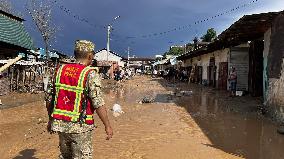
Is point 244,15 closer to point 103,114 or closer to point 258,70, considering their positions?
point 258,70

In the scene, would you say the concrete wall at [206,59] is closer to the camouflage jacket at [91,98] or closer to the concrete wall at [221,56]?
the concrete wall at [221,56]

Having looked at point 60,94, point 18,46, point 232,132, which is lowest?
point 232,132

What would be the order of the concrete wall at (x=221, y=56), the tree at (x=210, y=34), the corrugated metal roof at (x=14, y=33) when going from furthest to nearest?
the tree at (x=210, y=34) < the concrete wall at (x=221, y=56) < the corrugated metal roof at (x=14, y=33)

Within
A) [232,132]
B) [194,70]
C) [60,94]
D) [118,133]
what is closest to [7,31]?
[118,133]

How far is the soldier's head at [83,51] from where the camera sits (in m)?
4.26

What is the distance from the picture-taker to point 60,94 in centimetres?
426

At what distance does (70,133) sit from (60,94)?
17.9 inches

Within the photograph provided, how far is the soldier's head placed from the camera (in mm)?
4262

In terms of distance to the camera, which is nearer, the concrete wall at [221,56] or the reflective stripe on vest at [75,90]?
the reflective stripe on vest at [75,90]

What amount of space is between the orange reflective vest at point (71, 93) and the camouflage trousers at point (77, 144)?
0.58ft

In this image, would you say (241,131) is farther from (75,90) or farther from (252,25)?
(75,90)

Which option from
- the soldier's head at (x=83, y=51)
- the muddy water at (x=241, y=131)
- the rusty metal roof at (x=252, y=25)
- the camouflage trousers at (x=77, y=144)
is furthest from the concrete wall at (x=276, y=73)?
the soldier's head at (x=83, y=51)

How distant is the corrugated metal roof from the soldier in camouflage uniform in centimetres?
1782

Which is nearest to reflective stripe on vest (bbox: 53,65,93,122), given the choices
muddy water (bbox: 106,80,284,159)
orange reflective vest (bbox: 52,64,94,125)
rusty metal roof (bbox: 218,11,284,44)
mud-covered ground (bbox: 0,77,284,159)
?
orange reflective vest (bbox: 52,64,94,125)
